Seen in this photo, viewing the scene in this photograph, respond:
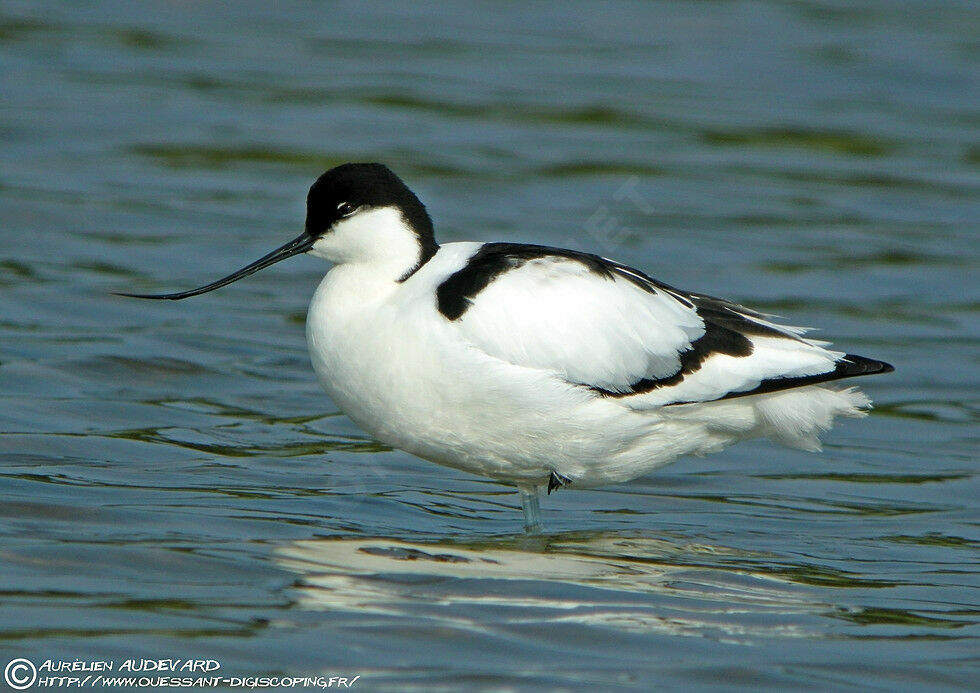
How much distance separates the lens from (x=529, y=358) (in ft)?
23.6

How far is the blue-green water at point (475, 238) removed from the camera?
6.13m

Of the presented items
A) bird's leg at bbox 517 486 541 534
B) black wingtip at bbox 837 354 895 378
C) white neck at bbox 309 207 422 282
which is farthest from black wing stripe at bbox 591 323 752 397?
white neck at bbox 309 207 422 282

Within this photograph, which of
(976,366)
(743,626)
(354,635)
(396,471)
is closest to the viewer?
(354,635)

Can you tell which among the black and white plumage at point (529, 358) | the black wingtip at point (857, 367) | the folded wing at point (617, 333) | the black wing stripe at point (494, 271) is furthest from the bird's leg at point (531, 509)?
the black wingtip at point (857, 367)

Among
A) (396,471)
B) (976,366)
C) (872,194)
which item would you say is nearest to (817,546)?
(396,471)

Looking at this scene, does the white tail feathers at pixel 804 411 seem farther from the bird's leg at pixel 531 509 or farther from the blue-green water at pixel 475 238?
the bird's leg at pixel 531 509

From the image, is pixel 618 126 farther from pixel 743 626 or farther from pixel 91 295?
pixel 743 626

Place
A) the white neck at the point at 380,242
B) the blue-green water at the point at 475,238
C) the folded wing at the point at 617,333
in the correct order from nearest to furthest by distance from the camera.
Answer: the blue-green water at the point at 475,238
the folded wing at the point at 617,333
the white neck at the point at 380,242

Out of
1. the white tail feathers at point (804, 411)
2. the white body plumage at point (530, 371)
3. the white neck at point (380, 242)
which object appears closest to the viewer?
the white body plumage at point (530, 371)

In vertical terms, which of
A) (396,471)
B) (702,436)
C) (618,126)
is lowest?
(396,471)

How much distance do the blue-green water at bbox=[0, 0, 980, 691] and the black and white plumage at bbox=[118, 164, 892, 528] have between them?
48 cm

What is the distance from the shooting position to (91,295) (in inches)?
448

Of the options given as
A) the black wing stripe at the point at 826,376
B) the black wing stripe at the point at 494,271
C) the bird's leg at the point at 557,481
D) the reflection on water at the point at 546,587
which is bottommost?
the reflection on water at the point at 546,587

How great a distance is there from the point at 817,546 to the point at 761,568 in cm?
51
